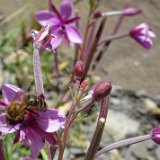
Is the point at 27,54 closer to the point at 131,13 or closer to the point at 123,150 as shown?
the point at 123,150

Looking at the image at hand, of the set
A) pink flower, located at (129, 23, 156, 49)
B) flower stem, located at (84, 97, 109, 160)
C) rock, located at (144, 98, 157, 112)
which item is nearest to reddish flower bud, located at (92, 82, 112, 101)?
flower stem, located at (84, 97, 109, 160)

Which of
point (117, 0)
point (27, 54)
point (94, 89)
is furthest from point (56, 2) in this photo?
point (94, 89)

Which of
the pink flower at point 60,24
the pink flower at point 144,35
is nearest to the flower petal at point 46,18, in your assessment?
the pink flower at point 60,24

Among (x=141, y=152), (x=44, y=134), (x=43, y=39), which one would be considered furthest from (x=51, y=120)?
(x=141, y=152)

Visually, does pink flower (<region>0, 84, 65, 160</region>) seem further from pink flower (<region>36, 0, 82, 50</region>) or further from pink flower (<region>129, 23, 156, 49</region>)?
pink flower (<region>129, 23, 156, 49</region>)

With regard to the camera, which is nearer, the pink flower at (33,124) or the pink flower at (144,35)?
the pink flower at (33,124)

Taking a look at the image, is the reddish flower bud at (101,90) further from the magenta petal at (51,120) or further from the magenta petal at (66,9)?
the magenta petal at (66,9)

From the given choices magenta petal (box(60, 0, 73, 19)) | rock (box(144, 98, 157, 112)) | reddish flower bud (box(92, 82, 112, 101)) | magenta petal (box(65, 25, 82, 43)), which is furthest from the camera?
rock (box(144, 98, 157, 112))
